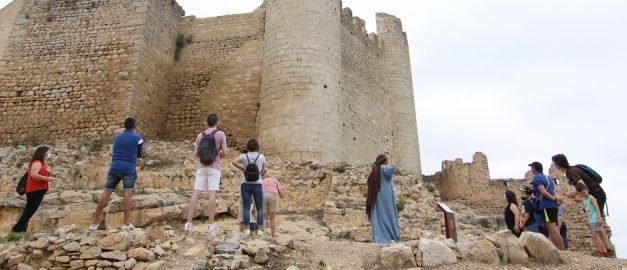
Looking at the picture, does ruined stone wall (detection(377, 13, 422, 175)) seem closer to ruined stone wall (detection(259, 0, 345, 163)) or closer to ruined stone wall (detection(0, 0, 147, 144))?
ruined stone wall (detection(259, 0, 345, 163))

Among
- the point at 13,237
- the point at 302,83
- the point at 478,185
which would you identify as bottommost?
the point at 13,237

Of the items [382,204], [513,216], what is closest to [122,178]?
[382,204]

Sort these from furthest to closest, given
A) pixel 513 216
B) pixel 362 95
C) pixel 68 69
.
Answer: pixel 362 95 → pixel 68 69 → pixel 513 216

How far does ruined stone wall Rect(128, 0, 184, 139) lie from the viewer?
13.7 metres

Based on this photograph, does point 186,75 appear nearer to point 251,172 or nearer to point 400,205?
point 400,205

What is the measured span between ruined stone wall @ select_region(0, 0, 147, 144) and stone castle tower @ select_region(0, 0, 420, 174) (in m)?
0.03

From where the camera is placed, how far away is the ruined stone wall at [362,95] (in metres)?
15.8

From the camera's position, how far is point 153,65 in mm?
14625

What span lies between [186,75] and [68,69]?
347 centimetres

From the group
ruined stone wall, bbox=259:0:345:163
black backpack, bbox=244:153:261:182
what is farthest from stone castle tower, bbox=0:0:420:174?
black backpack, bbox=244:153:261:182

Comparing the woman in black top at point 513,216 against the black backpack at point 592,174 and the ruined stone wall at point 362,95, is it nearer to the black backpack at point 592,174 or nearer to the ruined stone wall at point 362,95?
the black backpack at point 592,174

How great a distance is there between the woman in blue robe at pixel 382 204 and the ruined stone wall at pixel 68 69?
8.88 meters

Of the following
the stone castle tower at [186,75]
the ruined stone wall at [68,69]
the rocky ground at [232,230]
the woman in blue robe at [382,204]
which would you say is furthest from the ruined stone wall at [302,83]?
the woman in blue robe at [382,204]

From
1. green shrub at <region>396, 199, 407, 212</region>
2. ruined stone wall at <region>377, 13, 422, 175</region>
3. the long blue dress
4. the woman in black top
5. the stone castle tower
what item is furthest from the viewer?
ruined stone wall at <region>377, 13, 422, 175</region>
